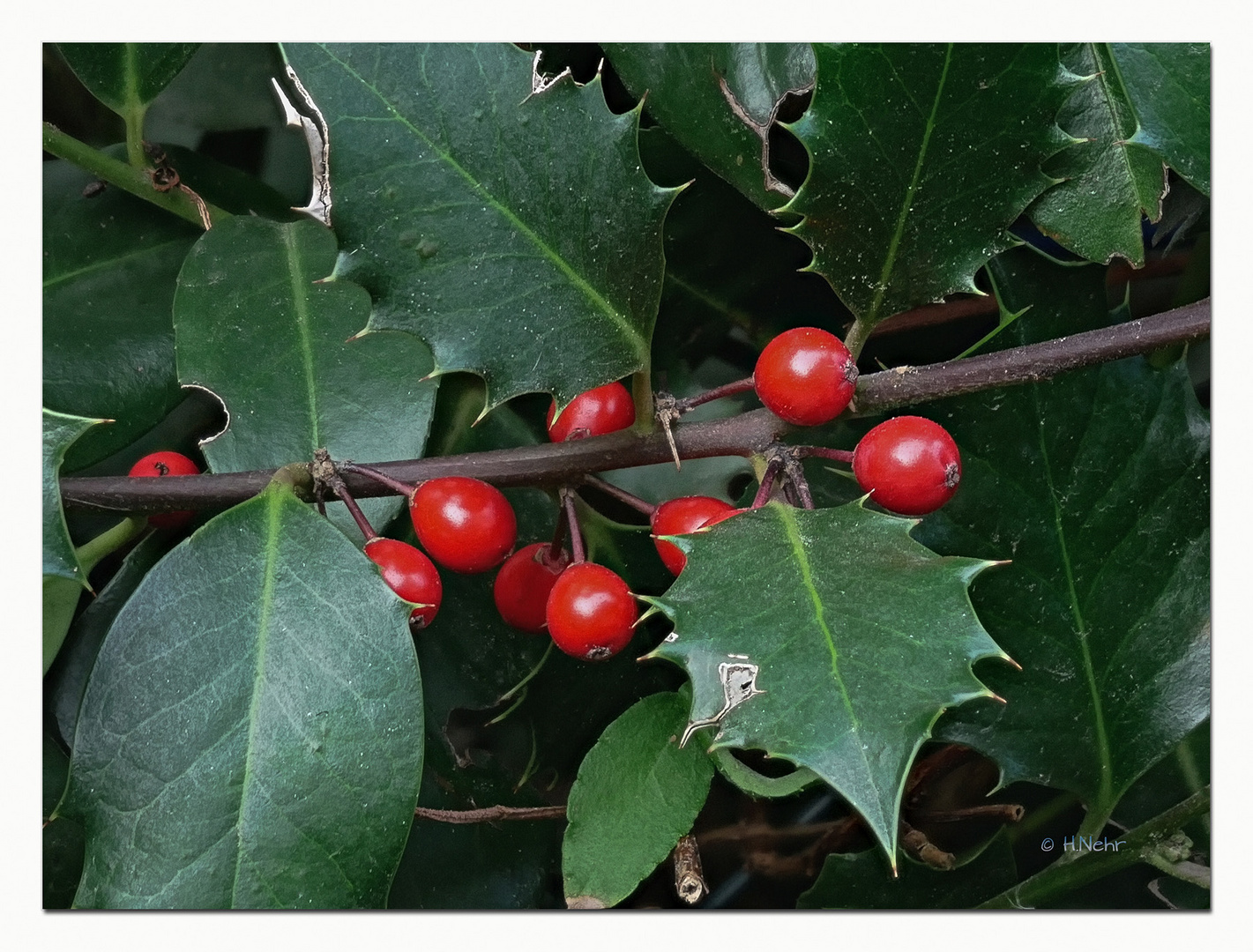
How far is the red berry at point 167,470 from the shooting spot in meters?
0.94

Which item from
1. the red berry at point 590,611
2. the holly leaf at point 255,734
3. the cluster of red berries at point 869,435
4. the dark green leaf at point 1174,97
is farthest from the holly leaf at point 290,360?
the dark green leaf at point 1174,97

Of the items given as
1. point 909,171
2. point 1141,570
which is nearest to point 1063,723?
point 1141,570

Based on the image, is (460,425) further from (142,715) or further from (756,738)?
(756,738)

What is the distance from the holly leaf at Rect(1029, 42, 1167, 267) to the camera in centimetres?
87

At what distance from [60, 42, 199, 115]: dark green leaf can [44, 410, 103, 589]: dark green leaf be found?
31 centimetres

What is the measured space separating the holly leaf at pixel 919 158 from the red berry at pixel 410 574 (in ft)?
1.20

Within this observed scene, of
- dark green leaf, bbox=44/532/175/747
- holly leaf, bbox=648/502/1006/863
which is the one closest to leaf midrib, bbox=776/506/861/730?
holly leaf, bbox=648/502/1006/863

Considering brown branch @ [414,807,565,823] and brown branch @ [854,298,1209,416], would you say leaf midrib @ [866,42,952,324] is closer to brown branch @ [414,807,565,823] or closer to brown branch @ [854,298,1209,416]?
brown branch @ [854,298,1209,416]

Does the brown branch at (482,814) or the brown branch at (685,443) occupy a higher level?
the brown branch at (685,443)

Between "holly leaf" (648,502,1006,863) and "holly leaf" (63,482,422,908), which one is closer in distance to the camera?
"holly leaf" (648,502,1006,863)

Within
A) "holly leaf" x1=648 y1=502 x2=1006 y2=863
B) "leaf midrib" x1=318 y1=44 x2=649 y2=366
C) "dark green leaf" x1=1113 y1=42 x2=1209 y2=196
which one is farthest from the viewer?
"dark green leaf" x1=1113 y1=42 x2=1209 y2=196

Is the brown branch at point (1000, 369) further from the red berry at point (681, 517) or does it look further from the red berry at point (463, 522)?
the red berry at point (463, 522)

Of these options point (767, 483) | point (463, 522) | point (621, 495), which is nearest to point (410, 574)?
point (463, 522)

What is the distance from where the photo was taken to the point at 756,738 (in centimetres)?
67
